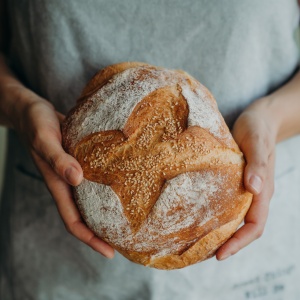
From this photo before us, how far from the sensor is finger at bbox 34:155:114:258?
3.07 ft

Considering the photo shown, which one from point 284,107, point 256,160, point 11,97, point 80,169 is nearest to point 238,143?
point 256,160

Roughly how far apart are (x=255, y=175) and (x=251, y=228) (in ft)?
0.36

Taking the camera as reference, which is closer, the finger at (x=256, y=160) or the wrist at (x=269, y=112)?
the finger at (x=256, y=160)

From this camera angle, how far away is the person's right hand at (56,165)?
0.89 metres

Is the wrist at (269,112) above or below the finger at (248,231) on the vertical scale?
above

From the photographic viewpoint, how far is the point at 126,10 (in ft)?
3.67

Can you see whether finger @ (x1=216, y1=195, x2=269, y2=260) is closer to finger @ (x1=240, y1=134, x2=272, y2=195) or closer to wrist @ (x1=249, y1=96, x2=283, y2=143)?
finger @ (x1=240, y1=134, x2=272, y2=195)

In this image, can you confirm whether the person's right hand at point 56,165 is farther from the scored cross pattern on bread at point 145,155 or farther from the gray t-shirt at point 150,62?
the gray t-shirt at point 150,62

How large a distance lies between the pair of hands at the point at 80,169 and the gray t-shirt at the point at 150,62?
0.16m

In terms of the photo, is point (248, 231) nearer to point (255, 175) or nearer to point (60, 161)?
point (255, 175)

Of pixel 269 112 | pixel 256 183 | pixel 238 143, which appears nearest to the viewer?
pixel 256 183

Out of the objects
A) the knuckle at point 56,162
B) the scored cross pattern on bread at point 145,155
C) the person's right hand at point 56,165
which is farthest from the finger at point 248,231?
the knuckle at point 56,162

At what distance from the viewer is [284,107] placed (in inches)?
44.4

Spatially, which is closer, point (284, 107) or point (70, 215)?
point (70, 215)
